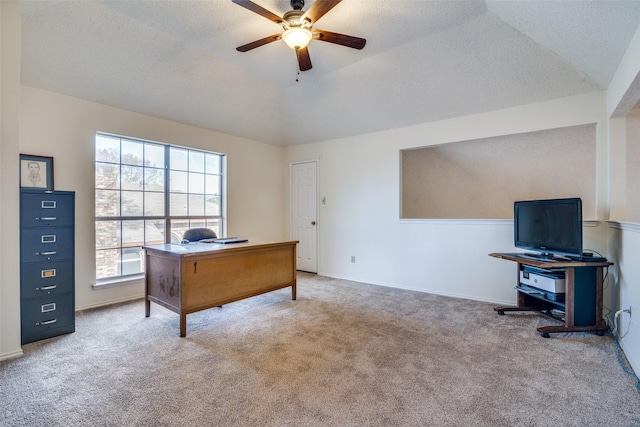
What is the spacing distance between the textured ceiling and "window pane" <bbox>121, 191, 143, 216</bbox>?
3.44ft

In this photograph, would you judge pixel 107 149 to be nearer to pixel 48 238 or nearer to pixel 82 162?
pixel 82 162

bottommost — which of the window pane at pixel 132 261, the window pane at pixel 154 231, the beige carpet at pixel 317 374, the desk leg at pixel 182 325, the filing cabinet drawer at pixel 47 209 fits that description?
the beige carpet at pixel 317 374

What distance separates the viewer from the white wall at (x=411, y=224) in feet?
11.1

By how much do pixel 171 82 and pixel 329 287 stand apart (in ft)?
10.9

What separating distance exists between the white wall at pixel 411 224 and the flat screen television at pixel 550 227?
0.38m

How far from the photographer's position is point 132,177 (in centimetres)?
384

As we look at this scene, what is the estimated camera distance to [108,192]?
364cm

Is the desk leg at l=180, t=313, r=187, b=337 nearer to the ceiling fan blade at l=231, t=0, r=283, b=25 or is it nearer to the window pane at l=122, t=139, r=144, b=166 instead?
the window pane at l=122, t=139, r=144, b=166

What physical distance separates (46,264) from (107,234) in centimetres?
101

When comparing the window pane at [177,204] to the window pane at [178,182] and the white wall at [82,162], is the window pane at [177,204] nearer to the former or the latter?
the window pane at [178,182]

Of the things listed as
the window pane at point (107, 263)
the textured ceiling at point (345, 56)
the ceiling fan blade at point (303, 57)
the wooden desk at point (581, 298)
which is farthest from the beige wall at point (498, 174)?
the window pane at point (107, 263)

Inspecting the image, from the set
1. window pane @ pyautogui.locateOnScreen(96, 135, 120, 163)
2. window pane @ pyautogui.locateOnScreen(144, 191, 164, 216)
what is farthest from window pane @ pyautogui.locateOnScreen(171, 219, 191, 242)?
window pane @ pyautogui.locateOnScreen(96, 135, 120, 163)

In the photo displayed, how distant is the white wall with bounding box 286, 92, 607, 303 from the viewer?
133 inches

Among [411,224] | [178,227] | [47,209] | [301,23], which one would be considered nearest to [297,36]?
[301,23]
